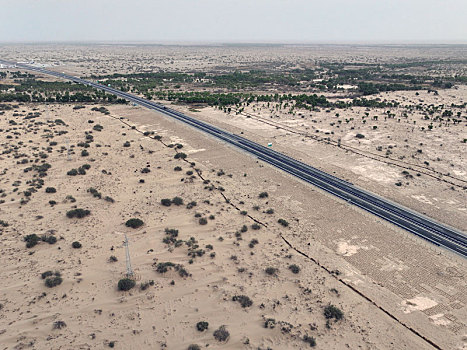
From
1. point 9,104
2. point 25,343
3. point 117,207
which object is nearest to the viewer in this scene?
point 25,343

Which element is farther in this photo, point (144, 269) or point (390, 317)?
point (144, 269)

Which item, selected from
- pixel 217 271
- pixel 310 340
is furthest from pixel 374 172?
pixel 310 340

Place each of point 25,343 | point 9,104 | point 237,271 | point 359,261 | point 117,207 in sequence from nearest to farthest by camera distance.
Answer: point 25,343 → point 237,271 → point 359,261 → point 117,207 → point 9,104

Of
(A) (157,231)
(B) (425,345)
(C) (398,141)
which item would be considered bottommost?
(B) (425,345)

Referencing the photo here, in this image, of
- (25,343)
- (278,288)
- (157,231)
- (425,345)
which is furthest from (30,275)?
(425,345)

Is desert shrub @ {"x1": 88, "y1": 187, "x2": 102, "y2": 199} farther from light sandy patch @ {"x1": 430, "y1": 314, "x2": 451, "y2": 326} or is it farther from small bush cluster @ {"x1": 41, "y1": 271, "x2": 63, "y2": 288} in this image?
light sandy patch @ {"x1": 430, "y1": 314, "x2": 451, "y2": 326}

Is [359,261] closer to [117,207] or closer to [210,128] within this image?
[117,207]

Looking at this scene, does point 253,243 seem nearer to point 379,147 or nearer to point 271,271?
point 271,271
